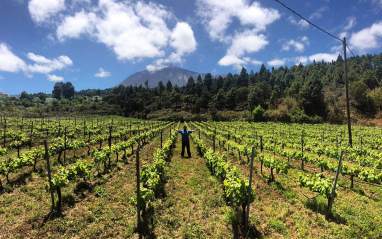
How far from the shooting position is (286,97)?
74.2 m

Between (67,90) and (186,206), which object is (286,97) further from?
(67,90)

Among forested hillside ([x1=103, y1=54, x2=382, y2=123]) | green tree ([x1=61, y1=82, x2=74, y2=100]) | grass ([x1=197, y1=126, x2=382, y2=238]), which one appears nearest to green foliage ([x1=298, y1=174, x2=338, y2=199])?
grass ([x1=197, y1=126, x2=382, y2=238])

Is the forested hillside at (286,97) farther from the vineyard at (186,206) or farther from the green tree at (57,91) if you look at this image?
the green tree at (57,91)

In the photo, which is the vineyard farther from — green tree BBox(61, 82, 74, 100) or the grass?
green tree BBox(61, 82, 74, 100)

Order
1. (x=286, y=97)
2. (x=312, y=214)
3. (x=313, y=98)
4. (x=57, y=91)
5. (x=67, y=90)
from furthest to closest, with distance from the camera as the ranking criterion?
1. (x=57, y=91)
2. (x=67, y=90)
3. (x=286, y=97)
4. (x=313, y=98)
5. (x=312, y=214)

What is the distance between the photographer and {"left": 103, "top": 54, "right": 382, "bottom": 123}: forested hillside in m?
63.0

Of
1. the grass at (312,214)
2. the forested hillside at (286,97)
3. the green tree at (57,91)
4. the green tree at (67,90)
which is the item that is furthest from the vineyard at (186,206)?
the green tree at (57,91)

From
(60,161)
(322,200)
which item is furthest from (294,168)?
(60,161)

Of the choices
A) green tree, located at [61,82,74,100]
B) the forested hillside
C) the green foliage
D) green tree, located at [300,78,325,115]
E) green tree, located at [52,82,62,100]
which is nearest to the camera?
the green foliage

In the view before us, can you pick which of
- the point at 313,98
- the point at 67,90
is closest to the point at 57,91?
the point at 67,90

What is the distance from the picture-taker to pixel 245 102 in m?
91.9

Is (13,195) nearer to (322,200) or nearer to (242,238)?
(242,238)

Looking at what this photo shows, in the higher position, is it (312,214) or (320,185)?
(320,185)

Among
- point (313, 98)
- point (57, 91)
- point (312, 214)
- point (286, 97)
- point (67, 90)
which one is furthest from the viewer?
point (57, 91)
